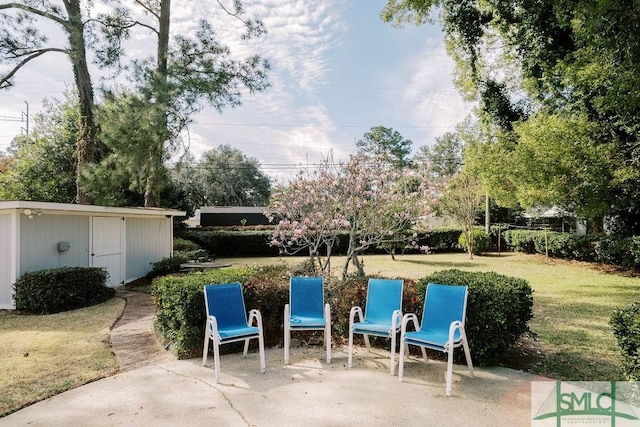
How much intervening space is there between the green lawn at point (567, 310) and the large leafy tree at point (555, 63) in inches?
108

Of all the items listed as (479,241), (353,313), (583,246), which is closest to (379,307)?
(353,313)

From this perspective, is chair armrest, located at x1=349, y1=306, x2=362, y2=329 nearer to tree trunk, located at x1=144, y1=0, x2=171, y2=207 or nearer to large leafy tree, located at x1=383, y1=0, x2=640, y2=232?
large leafy tree, located at x1=383, y1=0, x2=640, y2=232

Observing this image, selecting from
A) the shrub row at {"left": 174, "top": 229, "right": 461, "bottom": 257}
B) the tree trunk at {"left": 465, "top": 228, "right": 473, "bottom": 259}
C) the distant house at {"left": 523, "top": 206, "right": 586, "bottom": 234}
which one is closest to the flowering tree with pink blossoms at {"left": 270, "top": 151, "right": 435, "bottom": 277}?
the tree trunk at {"left": 465, "top": 228, "right": 473, "bottom": 259}

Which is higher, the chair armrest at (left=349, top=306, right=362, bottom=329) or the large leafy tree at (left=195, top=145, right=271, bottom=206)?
the large leafy tree at (left=195, top=145, right=271, bottom=206)

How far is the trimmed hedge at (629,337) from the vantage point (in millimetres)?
2986

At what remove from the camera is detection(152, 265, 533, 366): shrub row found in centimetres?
407

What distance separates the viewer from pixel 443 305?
13.7 feet

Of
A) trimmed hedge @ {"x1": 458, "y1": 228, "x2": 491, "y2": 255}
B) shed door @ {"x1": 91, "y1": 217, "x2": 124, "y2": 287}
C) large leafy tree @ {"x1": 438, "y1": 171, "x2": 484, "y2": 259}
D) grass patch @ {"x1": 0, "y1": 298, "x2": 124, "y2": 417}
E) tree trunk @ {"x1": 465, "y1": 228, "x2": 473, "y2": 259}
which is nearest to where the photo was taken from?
grass patch @ {"x1": 0, "y1": 298, "x2": 124, "y2": 417}

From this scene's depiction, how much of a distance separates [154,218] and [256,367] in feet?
31.1

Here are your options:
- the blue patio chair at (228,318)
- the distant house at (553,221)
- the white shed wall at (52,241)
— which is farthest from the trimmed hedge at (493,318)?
the distant house at (553,221)

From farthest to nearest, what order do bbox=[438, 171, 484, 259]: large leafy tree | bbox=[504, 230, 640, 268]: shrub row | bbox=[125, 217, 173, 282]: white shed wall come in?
bbox=[438, 171, 484, 259]: large leafy tree
bbox=[504, 230, 640, 268]: shrub row
bbox=[125, 217, 173, 282]: white shed wall

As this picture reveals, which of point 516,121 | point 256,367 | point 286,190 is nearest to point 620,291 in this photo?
point 516,121

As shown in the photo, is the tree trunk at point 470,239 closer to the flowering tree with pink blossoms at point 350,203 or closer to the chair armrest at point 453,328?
the flowering tree with pink blossoms at point 350,203

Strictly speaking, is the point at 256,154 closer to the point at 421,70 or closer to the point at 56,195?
the point at 56,195
